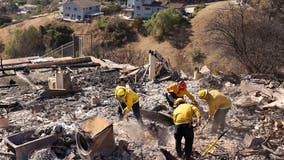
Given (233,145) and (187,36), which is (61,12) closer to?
(187,36)

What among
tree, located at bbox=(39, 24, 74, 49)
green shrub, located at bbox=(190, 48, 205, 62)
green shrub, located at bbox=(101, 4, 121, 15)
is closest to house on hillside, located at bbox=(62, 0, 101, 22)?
green shrub, located at bbox=(101, 4, 121, 15)

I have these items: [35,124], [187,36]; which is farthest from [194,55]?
[35,124]

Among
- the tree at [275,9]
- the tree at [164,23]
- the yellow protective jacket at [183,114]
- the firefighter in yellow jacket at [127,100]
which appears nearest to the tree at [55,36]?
the tree at [164,23]

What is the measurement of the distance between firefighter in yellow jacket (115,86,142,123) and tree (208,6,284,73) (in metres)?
9.64

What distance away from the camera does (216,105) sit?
769 centimetres

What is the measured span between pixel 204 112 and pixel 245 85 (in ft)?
8.68

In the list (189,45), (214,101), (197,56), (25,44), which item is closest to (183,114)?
(214,101)

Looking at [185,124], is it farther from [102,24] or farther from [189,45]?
[102,24]

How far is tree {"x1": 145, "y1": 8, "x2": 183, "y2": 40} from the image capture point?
34.6 metres

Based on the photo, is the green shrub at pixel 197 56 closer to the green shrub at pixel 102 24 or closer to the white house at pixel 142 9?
the green shrub at pixel 102 24

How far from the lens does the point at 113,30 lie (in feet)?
121

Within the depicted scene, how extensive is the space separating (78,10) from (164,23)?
39.0 ft

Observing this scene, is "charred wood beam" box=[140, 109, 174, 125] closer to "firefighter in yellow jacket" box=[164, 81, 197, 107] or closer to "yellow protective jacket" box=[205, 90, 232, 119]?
"firefighter in yellow jacket" box=[164, 81, 197, 107]

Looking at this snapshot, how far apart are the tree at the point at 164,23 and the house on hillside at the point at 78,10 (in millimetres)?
10217
